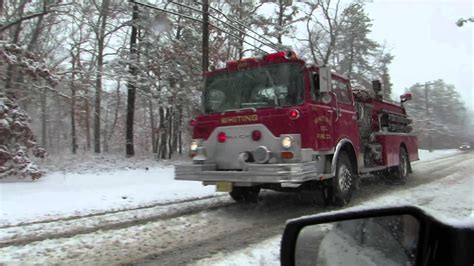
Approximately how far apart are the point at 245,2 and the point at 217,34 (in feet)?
14.7

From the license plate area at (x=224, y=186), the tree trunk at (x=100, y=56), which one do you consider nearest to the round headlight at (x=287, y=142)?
the license plate area at (x=224, y=186)

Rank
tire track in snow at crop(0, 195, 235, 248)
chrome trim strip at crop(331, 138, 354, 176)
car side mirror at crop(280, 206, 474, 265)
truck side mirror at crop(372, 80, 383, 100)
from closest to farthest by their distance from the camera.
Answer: car side mirror at crop(280, 206, 474, 265) → tire track in snow at crop(0, 195, 235, 248) → chrome trim strip at crop(331, 138, 354, 176) → truck side mirror at crop(372, 80, 383, 100)

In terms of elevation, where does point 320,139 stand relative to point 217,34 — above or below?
below

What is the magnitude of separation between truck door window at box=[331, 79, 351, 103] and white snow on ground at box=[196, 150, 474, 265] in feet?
7.08

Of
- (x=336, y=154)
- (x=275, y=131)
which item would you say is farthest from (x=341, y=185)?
(x=275, y=131)

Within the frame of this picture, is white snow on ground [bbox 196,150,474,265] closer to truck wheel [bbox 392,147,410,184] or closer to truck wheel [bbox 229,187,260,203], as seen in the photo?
truck wheel [bbox 392,147,410,184]

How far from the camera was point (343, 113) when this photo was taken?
9.36 metres

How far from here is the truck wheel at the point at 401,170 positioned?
13.0 meters

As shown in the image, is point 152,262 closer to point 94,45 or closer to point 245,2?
point 94,45

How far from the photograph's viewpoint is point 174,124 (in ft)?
89.4

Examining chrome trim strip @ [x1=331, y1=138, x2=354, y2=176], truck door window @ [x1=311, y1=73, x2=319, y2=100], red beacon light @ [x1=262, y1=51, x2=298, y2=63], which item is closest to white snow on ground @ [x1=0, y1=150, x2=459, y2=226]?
chrome trim strip @ [x1=331, y1=138, x2=354, y2=176]

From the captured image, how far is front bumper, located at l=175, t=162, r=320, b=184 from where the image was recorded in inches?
291

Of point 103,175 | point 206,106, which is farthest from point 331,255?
point 103,175

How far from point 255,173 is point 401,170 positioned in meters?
7.09
